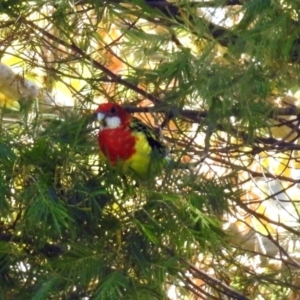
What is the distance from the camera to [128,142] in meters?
1.90

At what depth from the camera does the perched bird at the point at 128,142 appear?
1.70m

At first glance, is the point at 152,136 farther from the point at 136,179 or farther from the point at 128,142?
the point at 136,179

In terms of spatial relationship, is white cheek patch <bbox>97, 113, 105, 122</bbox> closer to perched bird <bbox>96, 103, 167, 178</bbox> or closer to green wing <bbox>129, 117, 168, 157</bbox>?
perched bird <bbox>96, 103, 167, 178</bbox>

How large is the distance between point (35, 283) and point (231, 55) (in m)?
0.53

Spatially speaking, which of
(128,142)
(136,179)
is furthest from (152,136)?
(136,179)

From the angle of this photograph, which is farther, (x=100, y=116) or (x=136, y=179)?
(x=100, y=116)

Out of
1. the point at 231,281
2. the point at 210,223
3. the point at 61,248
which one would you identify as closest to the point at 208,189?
the point at 210,223

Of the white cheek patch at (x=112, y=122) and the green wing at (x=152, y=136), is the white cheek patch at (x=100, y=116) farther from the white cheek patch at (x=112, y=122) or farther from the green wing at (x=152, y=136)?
the green wing at (x=152, y=136)

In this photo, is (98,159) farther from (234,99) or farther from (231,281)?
(231,281)

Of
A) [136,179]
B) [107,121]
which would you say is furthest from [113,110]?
[136,179]

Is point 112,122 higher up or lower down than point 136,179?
higher up

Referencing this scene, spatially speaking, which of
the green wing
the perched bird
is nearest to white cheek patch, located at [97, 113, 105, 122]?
the perched bird

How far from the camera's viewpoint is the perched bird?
5.59 ft

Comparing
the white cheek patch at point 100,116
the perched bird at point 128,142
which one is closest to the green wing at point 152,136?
the perched bird at point 128,142
